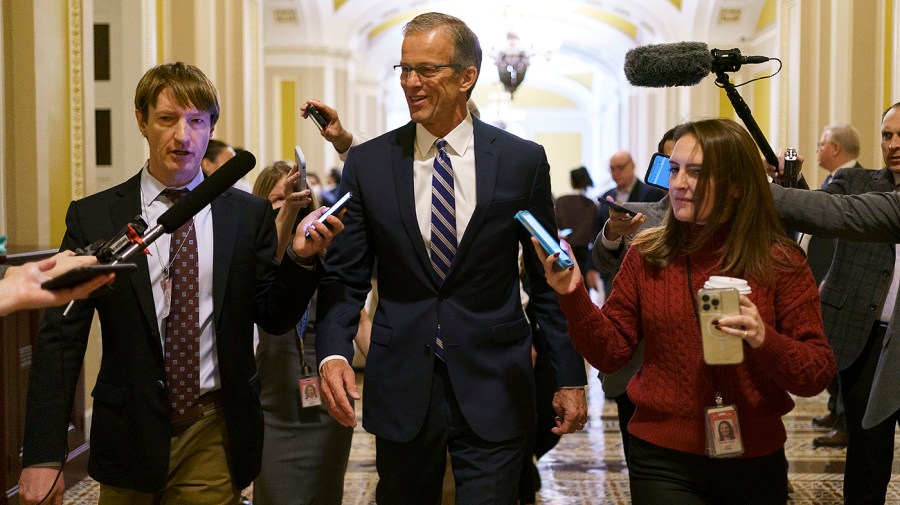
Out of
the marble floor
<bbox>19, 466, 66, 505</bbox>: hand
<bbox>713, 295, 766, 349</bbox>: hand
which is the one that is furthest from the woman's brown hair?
the marble floor

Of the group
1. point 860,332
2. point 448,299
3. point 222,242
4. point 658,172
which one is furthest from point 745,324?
point 860,332

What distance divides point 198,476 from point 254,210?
0.75m

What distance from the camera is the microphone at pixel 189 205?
1.99m

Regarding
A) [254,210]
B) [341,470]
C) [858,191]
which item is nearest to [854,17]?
[858,191]

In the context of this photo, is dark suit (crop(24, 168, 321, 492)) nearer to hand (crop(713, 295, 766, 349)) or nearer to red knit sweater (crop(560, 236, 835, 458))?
red knit sweater (crop(560, 236, 835, 458))

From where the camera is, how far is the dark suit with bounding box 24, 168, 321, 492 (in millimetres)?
2443

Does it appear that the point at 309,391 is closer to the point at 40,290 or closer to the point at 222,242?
the point at 222,242

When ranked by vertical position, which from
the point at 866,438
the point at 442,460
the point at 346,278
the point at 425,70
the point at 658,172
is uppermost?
the point at 425,70

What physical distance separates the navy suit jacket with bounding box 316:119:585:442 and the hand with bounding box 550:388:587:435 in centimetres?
A: 3

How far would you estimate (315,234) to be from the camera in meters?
2.46

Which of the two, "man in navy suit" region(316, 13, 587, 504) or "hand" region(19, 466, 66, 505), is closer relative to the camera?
"hand" region(19, 466, 66, 505)

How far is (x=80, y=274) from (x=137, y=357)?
2.24ft

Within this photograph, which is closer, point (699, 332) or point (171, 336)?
point (699, 332)

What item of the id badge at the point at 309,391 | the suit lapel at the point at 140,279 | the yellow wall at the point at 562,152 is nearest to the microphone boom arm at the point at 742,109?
the suit lapel at the point at 140,279
